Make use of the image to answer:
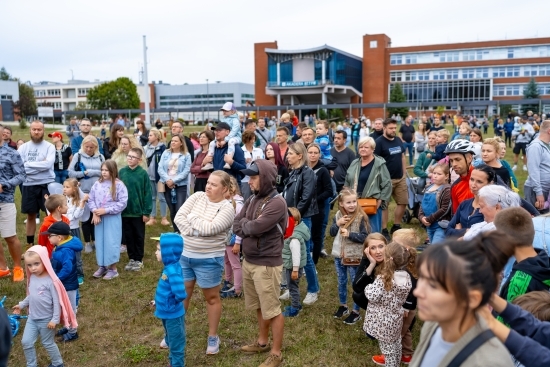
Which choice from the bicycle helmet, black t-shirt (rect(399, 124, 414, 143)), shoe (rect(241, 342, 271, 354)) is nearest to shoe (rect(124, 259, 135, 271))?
shoe (rect(241, 342, 271, 354))

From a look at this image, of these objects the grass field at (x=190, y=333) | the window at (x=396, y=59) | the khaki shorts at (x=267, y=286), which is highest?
the window at (x=396, y=59)

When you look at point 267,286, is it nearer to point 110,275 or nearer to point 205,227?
point 205,227

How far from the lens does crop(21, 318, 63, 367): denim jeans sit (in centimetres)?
416

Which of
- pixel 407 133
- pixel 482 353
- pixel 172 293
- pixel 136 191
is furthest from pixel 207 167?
pixel 407 133

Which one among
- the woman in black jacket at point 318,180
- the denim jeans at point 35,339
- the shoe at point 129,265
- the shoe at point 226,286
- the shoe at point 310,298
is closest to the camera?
the denim jeans at point 35,339

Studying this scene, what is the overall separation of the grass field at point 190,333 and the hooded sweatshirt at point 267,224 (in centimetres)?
105

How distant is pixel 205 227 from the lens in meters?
4.42

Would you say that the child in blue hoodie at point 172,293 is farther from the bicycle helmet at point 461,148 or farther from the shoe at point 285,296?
the bicycle helmet at point 461,148

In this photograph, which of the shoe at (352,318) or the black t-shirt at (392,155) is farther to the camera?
the black t-shirt at (392,155)

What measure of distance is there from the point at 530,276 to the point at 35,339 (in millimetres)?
4027

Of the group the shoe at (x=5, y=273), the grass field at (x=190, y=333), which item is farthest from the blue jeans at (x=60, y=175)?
the grass field at (x=190, y=333)

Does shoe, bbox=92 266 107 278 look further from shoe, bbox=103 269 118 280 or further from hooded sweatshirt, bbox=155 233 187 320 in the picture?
hooded sweatshirt, bbox=155 233 187 320

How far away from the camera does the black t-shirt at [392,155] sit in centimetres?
789

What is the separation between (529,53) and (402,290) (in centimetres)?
7623
